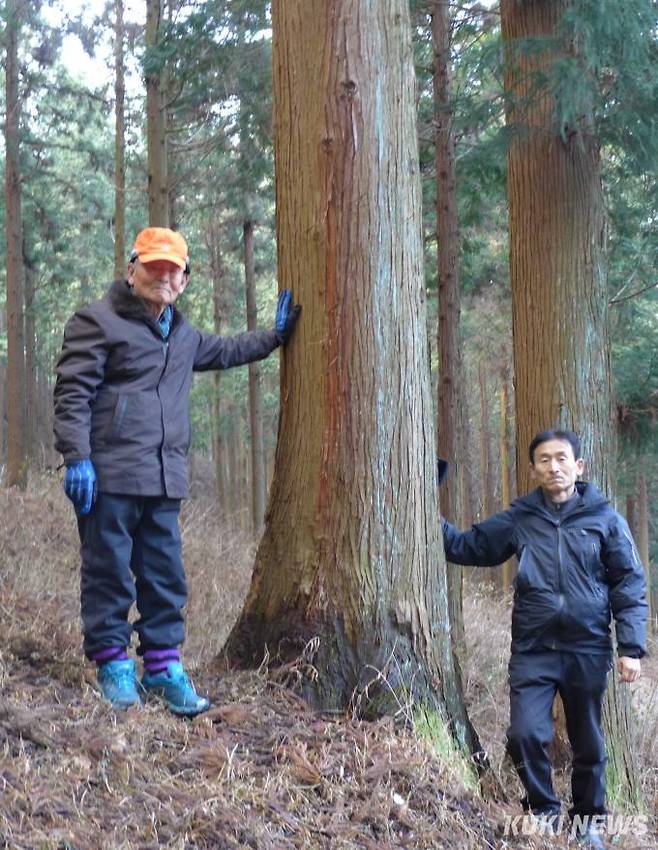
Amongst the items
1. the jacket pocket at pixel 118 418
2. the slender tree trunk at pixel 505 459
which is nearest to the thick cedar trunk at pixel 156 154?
the jacket pocket at pixel 118 418

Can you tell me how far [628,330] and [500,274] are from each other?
2.84m

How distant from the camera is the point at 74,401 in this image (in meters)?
4.30

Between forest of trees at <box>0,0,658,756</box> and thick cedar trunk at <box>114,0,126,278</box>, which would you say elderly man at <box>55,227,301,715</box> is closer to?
forest of trees at <box>0,0,658,756</box>

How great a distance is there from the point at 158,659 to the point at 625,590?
2.40 meters

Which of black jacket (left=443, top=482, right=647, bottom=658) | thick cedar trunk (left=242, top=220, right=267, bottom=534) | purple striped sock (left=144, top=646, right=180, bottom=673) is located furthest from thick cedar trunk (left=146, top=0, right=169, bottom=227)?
black jacket (left=443, top=482, right=647, bottom=658)

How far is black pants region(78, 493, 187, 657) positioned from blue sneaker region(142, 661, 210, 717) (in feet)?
0.48

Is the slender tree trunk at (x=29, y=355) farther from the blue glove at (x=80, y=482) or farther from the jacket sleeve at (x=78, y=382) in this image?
the blue glove at (x=80, y=482)

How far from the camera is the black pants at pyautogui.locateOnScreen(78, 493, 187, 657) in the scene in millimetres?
4453

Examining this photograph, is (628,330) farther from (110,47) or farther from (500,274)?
(110,47)

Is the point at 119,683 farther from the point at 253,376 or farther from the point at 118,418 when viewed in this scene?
the point at 253,376

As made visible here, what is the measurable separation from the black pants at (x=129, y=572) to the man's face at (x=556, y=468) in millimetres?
1988

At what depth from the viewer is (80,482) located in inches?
167

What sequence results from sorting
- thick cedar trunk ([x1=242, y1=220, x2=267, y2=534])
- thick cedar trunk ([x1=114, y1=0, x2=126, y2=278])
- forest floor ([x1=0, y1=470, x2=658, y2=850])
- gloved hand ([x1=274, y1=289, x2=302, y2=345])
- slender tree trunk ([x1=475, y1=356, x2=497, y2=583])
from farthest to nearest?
slender tree trunk ([x1=475, y1=356, x2=497, y2=583])
thick cedar trunk ([x1=242, y1=220, x2=267, y2=534])
thick cedar trunk ([x1=114, y1=0, x2=126, y2=278])
gloved hand ([x1=274, y1=289, x2=302, y2=345])
forest floor ([x1=0, y1=470, x2=658, y2=850])

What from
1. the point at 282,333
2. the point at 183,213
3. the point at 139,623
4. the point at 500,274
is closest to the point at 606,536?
the point at 282,333
